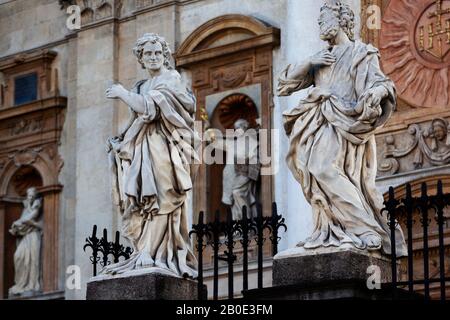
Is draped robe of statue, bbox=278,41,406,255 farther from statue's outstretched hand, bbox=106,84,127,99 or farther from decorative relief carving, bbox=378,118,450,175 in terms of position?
decorative relief carving, bbox=378,118,450,175

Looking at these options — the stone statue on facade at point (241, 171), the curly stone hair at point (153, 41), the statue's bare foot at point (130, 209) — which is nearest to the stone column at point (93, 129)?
the stone statue on facade at point (241, 171)

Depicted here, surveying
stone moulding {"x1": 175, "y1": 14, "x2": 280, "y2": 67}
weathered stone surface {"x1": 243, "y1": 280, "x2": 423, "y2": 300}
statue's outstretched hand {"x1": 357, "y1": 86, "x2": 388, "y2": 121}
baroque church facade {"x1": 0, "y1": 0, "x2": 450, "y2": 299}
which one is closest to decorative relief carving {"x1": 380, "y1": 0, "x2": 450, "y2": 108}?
baroque church facade {"x1": 0, "y1": 0, "x2": 450, "y2": 299}

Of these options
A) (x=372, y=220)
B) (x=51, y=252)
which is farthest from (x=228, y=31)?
(x=372, y=220)

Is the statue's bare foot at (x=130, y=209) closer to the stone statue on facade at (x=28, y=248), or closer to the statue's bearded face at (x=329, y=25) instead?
the statue's bearded face at (x=329, y=25)

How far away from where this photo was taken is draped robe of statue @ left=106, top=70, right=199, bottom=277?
40.7 ft

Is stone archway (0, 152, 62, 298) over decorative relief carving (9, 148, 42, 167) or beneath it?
beneath

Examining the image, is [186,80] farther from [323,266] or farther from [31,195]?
[323,266]

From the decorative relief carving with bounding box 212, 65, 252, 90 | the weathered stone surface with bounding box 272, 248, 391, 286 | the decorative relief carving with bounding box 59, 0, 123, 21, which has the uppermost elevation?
the decorative relief carving with bounding box 59, 0, 123, 21

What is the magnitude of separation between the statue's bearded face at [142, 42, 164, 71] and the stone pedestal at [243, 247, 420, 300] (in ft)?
7.84

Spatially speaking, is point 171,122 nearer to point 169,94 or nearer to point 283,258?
point 169,94

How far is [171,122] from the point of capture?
1252 centimetres

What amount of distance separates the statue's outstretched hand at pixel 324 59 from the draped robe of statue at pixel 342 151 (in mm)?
35

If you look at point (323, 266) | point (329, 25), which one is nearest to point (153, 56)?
point (329, 25)

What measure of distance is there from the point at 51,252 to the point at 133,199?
1137cm
